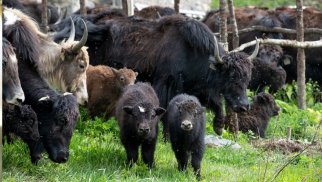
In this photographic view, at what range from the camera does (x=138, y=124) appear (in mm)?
8773

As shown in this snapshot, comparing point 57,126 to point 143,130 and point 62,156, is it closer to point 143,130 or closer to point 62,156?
point 62,156

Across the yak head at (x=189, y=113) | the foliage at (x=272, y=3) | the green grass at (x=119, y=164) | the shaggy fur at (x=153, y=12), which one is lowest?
the foliage at (x=272, y=3)

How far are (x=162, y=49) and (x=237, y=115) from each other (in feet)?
6.41

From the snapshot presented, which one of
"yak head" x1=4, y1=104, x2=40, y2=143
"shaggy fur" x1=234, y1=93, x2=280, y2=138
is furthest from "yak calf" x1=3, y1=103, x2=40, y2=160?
"shaggy fur" x1=234, y1=93, x2=280, y2=138

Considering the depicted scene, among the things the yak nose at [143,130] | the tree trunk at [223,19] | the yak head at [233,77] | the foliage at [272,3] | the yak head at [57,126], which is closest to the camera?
the yak head at [57,126]

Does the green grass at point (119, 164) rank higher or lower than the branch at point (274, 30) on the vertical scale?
lower

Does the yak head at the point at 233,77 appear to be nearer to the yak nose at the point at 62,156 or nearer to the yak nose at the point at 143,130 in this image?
the yak nose at the point at 143,130

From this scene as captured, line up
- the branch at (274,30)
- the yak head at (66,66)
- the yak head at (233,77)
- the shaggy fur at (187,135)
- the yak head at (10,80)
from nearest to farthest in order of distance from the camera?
1. the yak head at (10,80)
2. the shaggy fur at (187,135)
3. the yak head at (66,66)
4. the yak head at (233,77)
5. the branch at (274,30)

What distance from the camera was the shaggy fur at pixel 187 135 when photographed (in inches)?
351

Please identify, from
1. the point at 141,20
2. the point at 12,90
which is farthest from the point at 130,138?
the point at 141,20

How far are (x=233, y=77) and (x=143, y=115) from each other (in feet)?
8.59

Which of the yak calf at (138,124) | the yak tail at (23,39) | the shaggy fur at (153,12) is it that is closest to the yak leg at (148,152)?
the yak calf at (138,124)

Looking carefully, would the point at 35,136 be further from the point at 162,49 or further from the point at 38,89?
the point at 162,49

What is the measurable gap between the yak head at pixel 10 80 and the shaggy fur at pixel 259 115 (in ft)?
18.5
